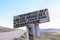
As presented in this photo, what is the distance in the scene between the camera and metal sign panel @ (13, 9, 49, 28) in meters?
6.02

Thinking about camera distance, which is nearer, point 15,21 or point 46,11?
point 46,11

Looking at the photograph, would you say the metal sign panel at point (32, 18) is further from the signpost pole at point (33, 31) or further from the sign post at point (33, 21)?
the signpost pole at point (33, 31)

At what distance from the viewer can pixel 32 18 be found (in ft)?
20.6

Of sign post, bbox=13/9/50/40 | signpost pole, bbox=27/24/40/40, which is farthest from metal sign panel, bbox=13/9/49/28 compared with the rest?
signpost pole, bbox=27/24/40/40

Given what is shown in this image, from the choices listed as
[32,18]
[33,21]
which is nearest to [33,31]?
[33,21]

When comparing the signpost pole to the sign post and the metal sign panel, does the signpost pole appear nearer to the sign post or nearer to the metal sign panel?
the sign post

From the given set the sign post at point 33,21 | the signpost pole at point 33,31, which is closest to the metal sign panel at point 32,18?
the sign post at point 33,21

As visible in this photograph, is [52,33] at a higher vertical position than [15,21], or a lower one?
A: lower

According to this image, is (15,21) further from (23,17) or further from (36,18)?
(36,18)

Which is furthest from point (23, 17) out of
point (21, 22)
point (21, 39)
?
point (21, 39)

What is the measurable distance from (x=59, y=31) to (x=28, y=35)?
2778 mm

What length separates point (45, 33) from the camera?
884cm

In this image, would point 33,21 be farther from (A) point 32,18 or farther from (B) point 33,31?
(B) point 33,31

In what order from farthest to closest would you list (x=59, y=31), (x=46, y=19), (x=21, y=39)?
(x=21, y=39)
(x=59, y=31)
(x=46, y=19)
